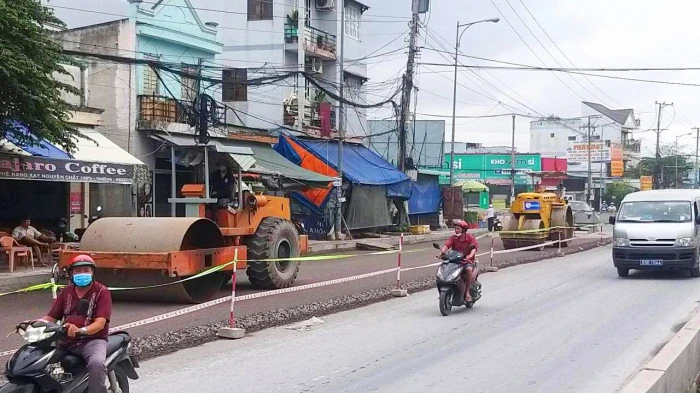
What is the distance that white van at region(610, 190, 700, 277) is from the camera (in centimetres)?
1750

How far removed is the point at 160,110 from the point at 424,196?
695 inches

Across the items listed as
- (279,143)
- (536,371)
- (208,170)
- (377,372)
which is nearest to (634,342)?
(536,371)

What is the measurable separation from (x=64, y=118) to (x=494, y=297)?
30.2 ft

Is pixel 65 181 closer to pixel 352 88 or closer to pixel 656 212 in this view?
pixel 656 212

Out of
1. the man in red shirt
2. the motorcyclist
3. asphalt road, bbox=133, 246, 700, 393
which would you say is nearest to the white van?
asphalt road, bbox=133, 246, 700, 393

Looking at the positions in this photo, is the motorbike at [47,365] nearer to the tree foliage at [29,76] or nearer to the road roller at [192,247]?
the road roller at [192,247]

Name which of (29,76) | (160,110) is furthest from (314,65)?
(29,76)

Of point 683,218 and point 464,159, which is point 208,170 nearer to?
point 683,218

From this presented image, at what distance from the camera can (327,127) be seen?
35188 mm

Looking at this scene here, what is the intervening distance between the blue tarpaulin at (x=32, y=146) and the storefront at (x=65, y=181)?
2cm

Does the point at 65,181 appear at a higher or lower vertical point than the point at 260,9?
lower

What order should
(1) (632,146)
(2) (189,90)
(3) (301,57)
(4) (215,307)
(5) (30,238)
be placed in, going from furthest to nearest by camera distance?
(1) (632,146) < (3) (301,57) < (2) (189,90) < (5) (30,238) < (4) (215,307)

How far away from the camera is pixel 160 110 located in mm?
25031

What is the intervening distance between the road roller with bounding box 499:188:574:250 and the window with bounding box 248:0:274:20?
16.5m
